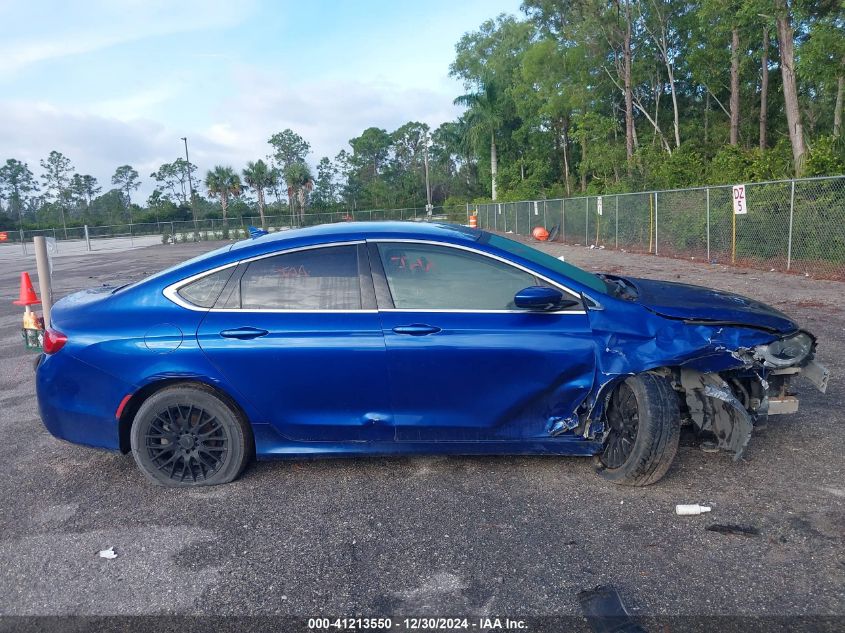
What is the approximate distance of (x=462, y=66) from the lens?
64125 mm

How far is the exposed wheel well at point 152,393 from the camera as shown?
4.01 m

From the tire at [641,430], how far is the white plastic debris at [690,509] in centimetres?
23

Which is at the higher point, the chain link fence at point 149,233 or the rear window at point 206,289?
the chain link fence at point 149,233

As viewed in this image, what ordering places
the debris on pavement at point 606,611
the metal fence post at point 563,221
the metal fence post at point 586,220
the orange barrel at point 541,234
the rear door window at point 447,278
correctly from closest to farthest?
the debris on pavement at point 606,611 < the rear door window at point 447,278 < the metal fence post at point 586,220 < the metal fence post at point 563,221 < the orange barrel at point 541,234

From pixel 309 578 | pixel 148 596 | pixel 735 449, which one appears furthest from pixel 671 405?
pixel 148 596

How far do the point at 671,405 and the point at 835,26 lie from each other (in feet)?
63.3

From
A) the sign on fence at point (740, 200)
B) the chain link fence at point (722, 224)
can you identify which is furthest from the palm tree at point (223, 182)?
the sign on fence at point (740, 200)

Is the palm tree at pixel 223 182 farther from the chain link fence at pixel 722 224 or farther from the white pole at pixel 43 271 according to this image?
the white pole at pixel 43 271

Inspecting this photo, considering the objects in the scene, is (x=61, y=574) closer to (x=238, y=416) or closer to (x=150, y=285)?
(x=238, y=416)

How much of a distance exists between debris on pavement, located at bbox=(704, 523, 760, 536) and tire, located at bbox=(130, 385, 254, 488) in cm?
271

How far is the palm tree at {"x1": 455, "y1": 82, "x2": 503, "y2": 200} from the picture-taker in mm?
56562

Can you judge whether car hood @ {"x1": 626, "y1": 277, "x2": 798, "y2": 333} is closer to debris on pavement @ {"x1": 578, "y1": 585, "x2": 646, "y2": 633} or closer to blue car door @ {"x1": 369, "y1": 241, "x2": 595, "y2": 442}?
blue car door @ {"x1": 369, "y1": 241, "x2": 595, "y2": 442}

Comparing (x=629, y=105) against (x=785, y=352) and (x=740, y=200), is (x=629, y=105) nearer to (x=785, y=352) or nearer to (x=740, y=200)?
(x=740, y=200)

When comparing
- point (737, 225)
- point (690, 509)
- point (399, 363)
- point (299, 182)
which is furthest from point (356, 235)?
point (299, 182)
